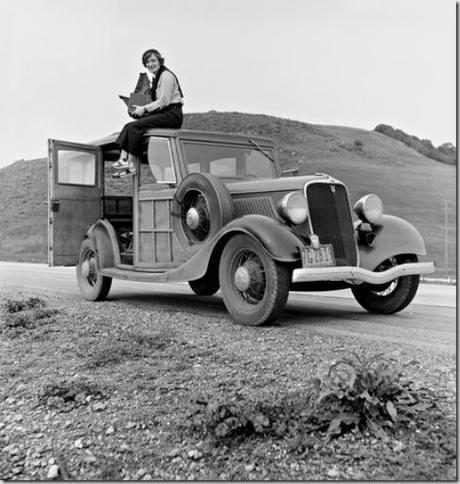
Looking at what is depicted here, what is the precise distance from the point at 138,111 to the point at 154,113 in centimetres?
15

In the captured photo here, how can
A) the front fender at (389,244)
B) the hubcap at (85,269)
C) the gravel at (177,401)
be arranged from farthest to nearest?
the hubcap at (85,269) → the front fender at (389,244) → the gravel at (177,401)

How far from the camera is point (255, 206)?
4.78 metres

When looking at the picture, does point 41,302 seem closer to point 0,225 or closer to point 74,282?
point 74,282

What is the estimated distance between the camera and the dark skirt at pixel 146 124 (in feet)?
17.7

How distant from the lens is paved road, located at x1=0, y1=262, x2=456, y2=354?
12.7ft

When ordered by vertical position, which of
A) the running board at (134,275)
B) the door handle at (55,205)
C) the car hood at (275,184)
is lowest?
the running board at (134,275)

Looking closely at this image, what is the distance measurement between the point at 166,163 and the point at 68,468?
11.9ft

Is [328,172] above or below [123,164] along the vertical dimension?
above

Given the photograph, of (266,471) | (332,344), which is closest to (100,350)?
(332,344)

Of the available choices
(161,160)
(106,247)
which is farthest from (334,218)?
(106,247)

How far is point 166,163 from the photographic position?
5.47 meters

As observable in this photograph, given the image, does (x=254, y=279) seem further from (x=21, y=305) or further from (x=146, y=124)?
(x=21, y=305)

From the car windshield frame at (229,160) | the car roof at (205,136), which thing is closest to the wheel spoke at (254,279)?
the car windshield frame at (229,160)

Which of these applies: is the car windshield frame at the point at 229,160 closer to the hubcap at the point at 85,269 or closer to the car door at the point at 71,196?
the car door at the point at 71,196
